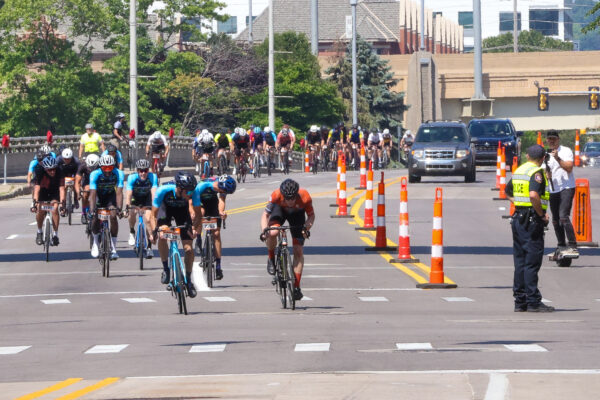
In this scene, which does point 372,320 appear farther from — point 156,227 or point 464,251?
point 464,251

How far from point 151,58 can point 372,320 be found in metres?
68.2

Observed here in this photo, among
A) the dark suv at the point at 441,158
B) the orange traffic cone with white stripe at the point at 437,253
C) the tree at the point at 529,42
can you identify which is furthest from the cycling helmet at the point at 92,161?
the tree at the point at 529,42

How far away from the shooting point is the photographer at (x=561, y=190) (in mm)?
21828

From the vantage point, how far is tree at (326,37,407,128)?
102438mm

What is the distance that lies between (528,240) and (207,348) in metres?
4.66

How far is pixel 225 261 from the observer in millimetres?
23828

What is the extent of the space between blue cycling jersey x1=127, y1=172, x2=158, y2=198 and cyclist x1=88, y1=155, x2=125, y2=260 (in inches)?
8.4

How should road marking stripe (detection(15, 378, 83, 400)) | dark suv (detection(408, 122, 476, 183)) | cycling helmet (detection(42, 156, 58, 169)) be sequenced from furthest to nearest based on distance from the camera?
1. dark suv (detection(408, 122, 476, 183))
2. cycling helmet (detection(42, 156, 58, 169))
3. road marking stripe (detection(15, 378, 83, 400))

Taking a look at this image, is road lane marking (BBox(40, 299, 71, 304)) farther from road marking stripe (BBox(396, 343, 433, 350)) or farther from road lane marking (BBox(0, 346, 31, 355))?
road marking stripe (BBox(396, 343, 433, 350))

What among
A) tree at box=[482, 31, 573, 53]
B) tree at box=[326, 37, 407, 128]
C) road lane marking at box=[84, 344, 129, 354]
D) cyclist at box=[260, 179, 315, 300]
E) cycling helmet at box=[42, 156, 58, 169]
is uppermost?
tree at box=[482, 31, 573, 53]

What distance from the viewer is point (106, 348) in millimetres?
13430

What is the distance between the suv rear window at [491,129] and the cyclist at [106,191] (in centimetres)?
3100

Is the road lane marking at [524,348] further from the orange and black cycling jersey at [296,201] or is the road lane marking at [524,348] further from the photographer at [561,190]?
the photographer at [561,190]

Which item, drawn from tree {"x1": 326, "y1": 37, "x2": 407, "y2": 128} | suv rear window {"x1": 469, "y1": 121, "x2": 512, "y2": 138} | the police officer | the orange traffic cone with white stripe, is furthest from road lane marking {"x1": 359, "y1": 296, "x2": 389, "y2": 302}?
tree {"x1": 326, "y1": 37, "x2": 407, "y2": 128}
